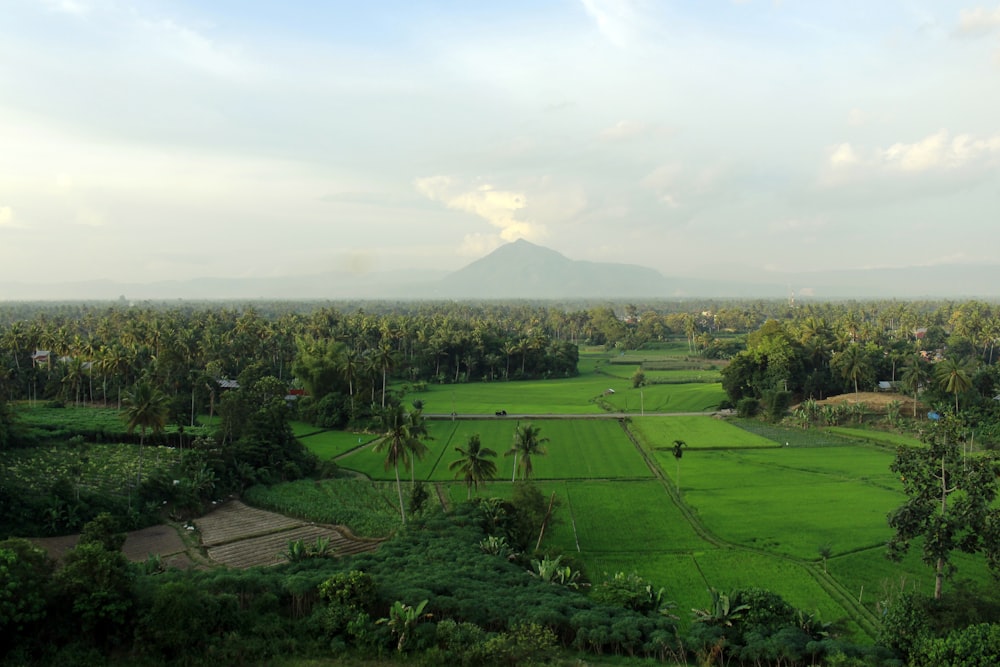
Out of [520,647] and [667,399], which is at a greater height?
[520,647]

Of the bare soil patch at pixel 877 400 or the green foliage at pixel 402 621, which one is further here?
the bare soil patch at pixel 877 400

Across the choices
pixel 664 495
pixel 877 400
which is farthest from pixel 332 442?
pixel 877 400

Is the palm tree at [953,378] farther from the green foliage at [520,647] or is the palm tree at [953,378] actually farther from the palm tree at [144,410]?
the palm tree at [144,410]

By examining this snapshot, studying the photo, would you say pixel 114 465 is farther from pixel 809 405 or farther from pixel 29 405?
pixel 809 405

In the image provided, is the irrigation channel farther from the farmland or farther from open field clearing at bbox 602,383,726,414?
open field clearing at bbox 602,383,726,414

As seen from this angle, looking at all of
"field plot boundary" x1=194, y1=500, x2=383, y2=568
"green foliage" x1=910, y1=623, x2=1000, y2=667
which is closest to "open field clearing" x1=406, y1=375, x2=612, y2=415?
"field plot boundary" x1=194, y1=500, x2=383, y2=568

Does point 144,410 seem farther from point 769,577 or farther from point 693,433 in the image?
point 693,433

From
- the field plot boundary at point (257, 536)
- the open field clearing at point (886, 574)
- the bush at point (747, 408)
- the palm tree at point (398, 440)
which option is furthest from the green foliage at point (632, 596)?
the bush at point (747, 408)
